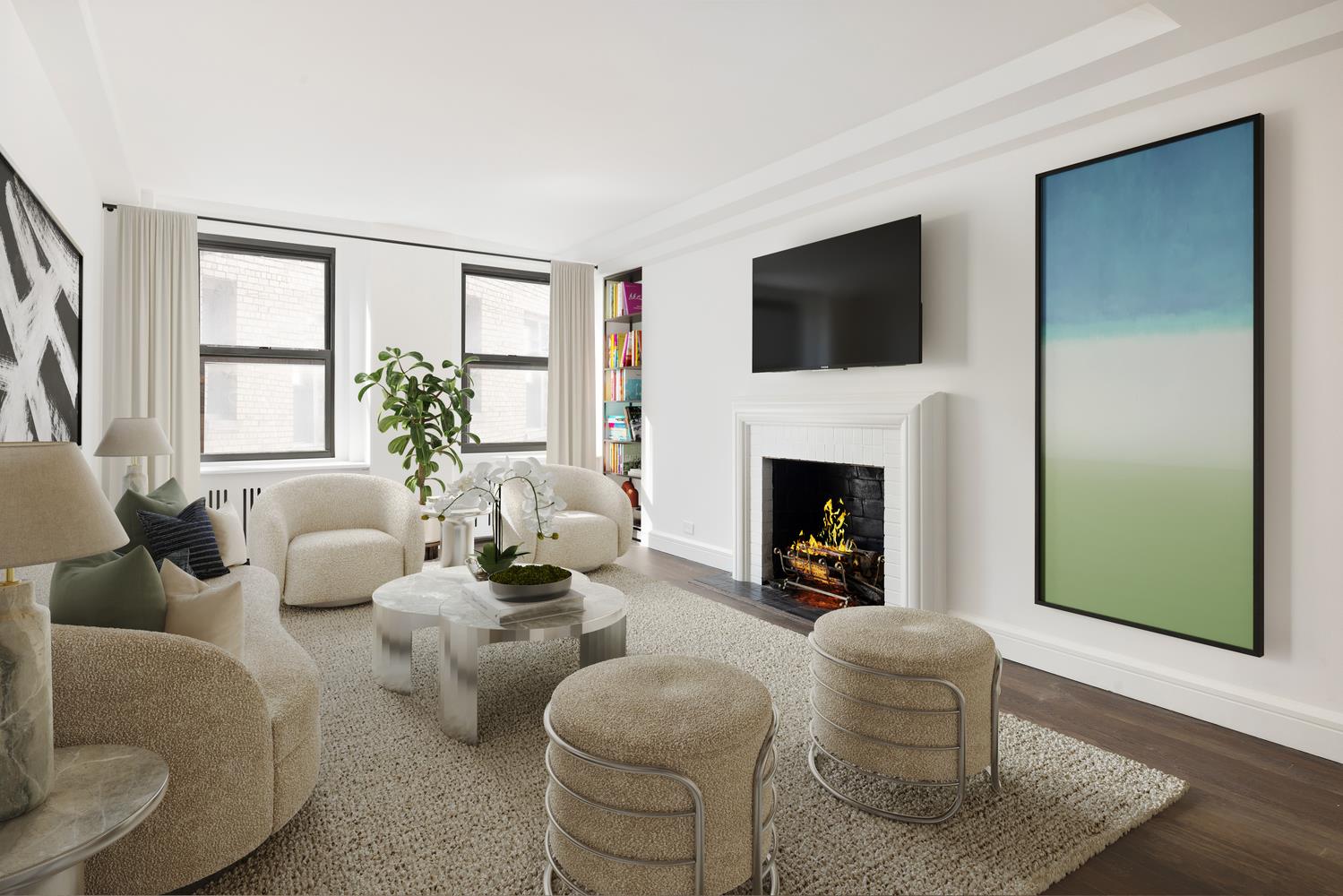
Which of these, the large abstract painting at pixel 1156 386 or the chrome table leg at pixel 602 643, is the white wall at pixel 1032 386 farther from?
the chrome table leg at pixel 602 643

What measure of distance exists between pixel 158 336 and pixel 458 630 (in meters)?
3.68

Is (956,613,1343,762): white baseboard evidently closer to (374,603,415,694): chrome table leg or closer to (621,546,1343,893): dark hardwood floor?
(621,546,1343,893): dark hardwood floor

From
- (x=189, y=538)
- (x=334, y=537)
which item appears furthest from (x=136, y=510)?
(x=334, y=537)

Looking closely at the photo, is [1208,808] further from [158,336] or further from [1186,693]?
[158,336]

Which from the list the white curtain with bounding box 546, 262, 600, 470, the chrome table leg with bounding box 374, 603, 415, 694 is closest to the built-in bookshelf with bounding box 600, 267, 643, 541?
the white curtain with bounding box 546, 262, 600, 470

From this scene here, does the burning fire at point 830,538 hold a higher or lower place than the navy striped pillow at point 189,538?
lower

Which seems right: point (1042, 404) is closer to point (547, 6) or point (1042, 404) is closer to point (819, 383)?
point (819, 383)

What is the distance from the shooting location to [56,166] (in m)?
3.01

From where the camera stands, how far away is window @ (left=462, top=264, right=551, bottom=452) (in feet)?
20.2

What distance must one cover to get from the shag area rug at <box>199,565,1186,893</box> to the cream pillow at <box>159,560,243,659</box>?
1.76 ft

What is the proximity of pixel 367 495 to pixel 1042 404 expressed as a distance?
3773 mm

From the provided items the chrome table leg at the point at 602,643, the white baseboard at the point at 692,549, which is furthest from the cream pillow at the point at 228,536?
the white baseboard at the point at 692,549

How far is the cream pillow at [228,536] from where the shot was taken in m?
3.26

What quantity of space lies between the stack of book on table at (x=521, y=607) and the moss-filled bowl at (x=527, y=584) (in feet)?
0.06
